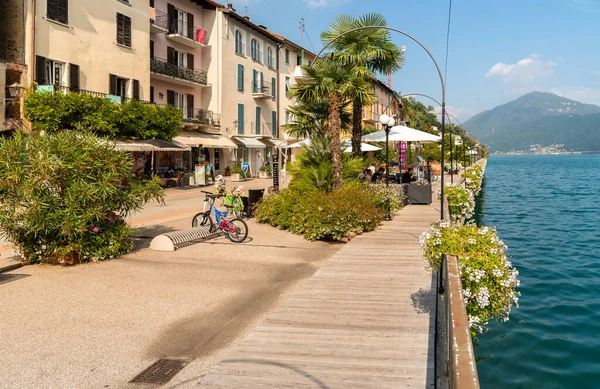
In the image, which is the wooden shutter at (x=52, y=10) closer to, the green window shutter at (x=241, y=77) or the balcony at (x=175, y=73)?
the balcony at (x=175, y=73)

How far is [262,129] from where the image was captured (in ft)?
151

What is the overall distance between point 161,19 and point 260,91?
1253 centimetres

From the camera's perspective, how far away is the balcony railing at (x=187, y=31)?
34562 millimetres

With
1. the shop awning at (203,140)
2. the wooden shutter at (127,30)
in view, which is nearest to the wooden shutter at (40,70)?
the wooden shutter at (127,30)

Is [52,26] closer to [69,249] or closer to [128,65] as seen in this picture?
[128,65]

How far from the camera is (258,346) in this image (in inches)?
208

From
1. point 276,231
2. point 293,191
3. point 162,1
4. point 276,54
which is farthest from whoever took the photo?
point 276,54

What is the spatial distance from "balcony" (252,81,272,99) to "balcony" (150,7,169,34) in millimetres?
11315

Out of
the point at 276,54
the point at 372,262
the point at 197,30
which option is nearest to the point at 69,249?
the point at 372,262

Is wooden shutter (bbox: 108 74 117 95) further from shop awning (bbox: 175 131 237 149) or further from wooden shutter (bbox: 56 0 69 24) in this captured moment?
shop awning (bbox: 175 131 237 149)

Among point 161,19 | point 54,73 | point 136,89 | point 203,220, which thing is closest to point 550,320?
point 203,220

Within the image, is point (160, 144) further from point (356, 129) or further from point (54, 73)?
point (356, 129)

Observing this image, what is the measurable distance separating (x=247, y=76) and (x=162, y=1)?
10.7 meters

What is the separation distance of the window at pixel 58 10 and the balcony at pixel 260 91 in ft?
67.5
